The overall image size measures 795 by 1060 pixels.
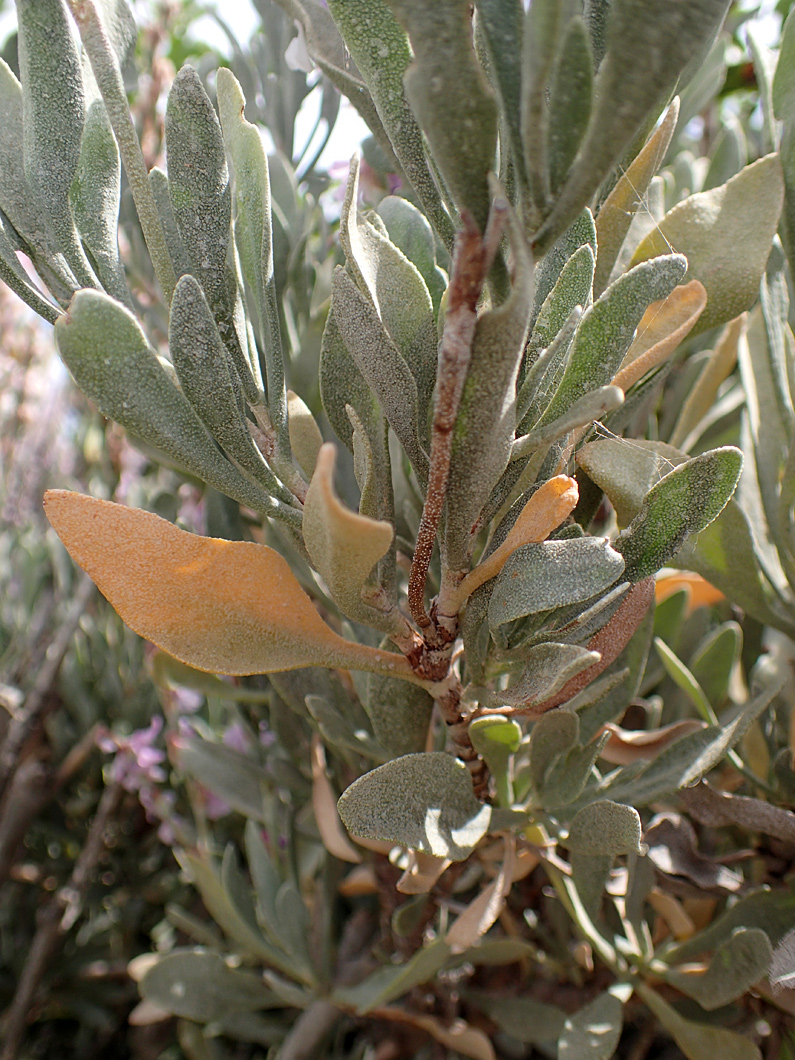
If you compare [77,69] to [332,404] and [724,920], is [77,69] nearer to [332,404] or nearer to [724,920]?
[332,404]

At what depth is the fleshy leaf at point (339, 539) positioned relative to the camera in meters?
0.31

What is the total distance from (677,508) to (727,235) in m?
0.18

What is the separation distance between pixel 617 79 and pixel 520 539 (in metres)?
0.19

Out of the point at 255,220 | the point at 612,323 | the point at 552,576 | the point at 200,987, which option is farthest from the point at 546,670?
the point at 200,987

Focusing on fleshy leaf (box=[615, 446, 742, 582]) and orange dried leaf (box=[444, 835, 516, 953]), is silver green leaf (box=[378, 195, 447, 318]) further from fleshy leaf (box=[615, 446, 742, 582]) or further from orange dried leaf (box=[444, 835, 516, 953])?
orange dried leaf (box=[444, 835, 516, 953])

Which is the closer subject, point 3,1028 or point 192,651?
point 192,651

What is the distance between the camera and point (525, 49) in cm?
28

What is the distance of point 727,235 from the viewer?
46cm

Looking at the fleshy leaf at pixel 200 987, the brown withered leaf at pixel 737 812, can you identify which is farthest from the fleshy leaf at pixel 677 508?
the fleshy leaf at pixel 200 987

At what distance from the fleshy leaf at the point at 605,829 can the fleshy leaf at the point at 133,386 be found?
0.25 meters

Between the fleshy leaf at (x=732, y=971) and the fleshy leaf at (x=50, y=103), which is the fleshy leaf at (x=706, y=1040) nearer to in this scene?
the fleshy leaf at (x=732, y=971)

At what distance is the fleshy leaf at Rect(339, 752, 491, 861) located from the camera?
1.33 ft

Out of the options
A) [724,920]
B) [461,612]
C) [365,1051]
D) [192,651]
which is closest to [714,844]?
[724,920]

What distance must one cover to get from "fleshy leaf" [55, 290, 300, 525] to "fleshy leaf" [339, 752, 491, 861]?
0.15m
